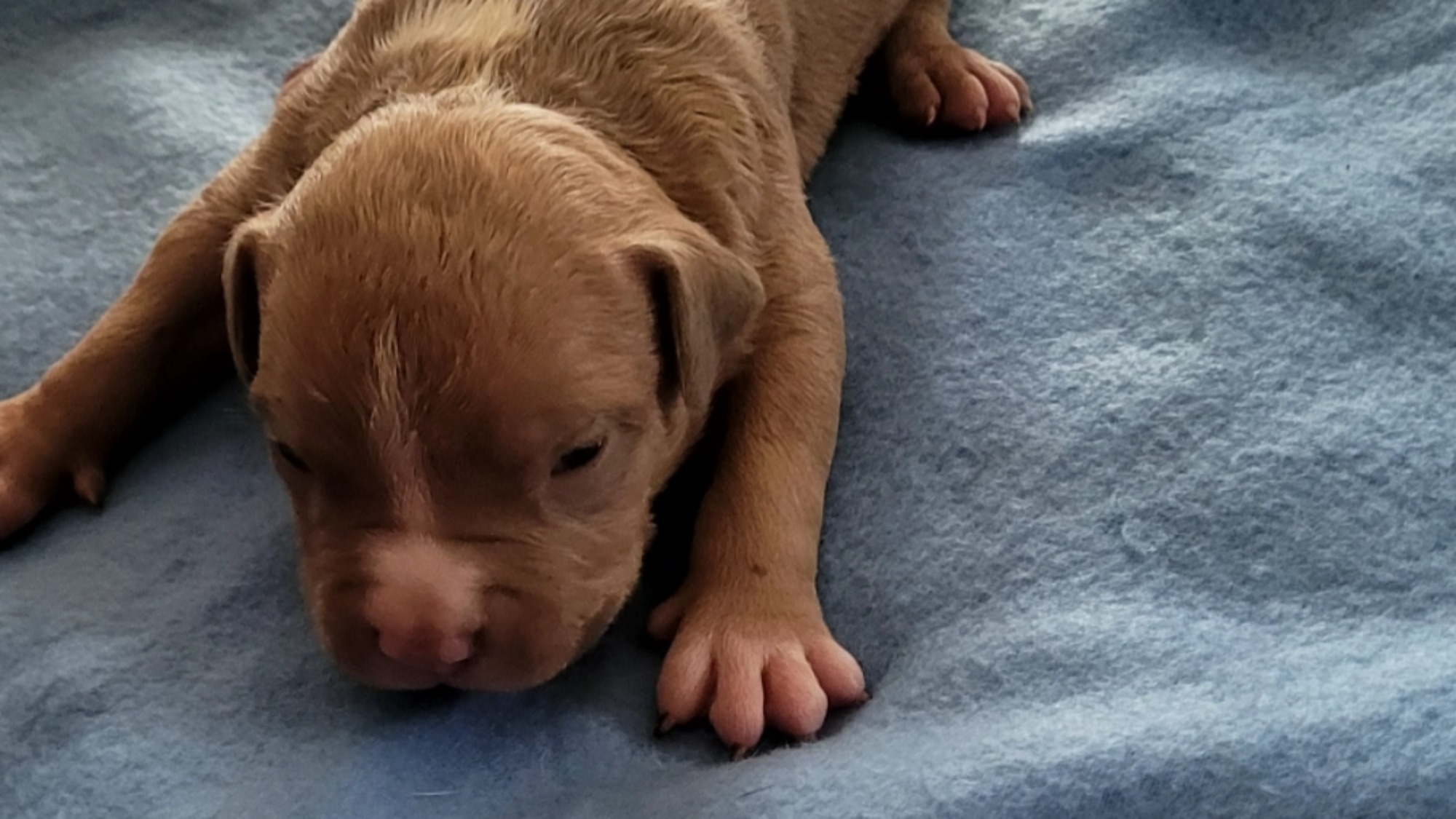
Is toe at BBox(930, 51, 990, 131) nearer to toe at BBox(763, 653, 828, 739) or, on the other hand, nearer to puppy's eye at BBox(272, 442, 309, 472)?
toe at BBox(763, 653, 828, 739)

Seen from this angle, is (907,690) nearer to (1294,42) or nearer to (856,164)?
(856,164)

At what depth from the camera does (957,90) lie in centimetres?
259

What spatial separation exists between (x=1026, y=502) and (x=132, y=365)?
125 centimetres

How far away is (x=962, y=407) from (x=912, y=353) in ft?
0.47

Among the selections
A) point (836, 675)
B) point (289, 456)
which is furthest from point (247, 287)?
point (836, 675)

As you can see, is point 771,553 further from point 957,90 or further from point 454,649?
point 957,90

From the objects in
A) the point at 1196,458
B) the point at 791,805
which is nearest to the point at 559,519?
the point at 791,805

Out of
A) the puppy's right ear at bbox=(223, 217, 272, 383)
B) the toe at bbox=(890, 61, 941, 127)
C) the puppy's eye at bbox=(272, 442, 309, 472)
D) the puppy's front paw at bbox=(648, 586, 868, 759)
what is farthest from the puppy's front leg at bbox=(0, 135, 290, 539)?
the toe at bbox=(890, 61, 941, 127)

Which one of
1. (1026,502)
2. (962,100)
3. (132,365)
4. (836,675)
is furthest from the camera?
(962,100)

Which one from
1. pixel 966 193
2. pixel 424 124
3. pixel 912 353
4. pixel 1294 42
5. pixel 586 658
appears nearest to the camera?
pixel 424 124

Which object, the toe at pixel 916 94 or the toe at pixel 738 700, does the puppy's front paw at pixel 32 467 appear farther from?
the toe at pixel 916 94

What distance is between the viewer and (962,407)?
207 centimetres

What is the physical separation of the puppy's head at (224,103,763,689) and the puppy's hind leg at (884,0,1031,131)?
1068 mm

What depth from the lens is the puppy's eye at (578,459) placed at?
1.57m
